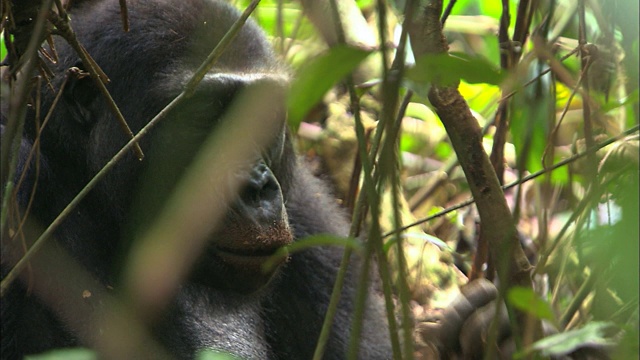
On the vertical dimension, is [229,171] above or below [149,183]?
above

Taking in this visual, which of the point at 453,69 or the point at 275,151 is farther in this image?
the point at 275,151

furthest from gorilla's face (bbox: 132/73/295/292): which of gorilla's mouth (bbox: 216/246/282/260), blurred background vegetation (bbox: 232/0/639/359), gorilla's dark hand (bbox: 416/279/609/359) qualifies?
gorilla's dark hand (bbox: 416/279/609/359)

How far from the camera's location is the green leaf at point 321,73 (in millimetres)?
1104

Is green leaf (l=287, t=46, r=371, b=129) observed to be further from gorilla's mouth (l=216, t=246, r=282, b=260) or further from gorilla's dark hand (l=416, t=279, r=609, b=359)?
gorilla's mouth (l=216, t=246, r=282, b=260)

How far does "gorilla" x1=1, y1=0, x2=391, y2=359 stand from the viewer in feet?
7.55

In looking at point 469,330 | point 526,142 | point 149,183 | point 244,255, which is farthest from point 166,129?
point 526,142

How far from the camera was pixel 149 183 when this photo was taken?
8.08 ft

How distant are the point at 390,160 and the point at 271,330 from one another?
1.88 metres

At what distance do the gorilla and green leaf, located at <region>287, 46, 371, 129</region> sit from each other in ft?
3.74

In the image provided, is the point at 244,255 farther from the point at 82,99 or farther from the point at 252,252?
the point at 82,99

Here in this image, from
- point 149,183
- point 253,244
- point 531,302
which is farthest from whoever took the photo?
point 149,183

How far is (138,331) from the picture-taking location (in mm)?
2465

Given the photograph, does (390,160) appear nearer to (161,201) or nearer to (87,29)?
(161,201)

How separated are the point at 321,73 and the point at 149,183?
57.1 inches
